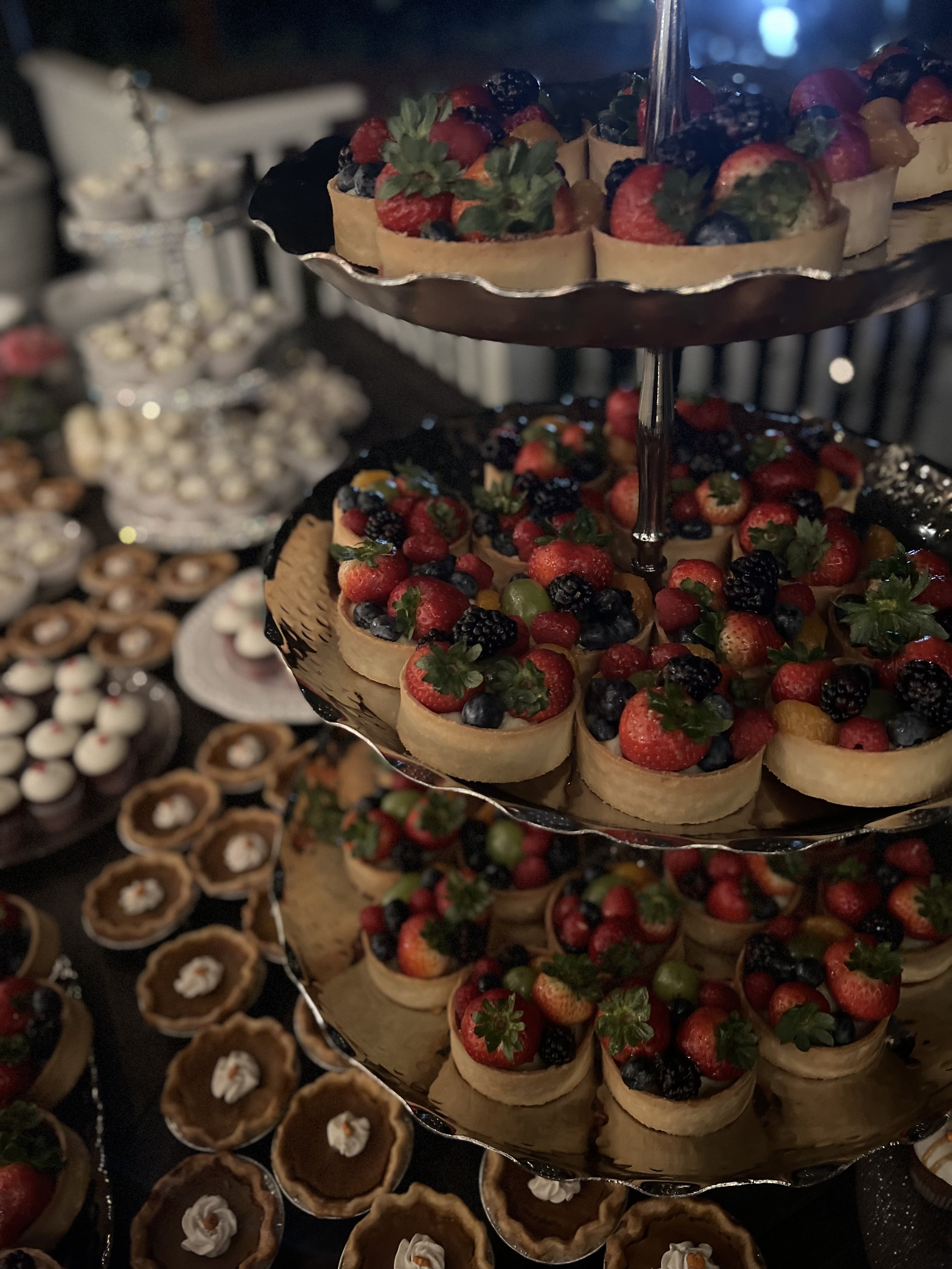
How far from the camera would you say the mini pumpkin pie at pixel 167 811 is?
2551 millimetres

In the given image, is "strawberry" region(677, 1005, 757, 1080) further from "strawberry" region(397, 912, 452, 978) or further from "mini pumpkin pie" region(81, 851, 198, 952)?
"mini pumpkin pie" region(81, 851, 198, 952)

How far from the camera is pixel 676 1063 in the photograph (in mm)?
1609

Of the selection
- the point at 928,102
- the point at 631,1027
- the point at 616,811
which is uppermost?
the point at 928,102

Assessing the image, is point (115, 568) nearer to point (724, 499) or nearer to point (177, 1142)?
point (177, 1142)

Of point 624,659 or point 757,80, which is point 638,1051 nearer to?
point 624,659

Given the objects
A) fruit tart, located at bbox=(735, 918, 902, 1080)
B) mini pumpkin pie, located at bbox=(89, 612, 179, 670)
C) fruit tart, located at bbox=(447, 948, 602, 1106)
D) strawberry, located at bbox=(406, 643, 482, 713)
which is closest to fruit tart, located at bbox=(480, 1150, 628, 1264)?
fruit tart, located at bbox=(447, 948, 602, 1106)

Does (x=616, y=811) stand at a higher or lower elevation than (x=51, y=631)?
higher

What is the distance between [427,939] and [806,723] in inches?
34.4

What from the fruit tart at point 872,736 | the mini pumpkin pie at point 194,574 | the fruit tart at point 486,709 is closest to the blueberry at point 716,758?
the fruit tart at point 872,736

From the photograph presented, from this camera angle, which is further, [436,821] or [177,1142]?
[436,821]

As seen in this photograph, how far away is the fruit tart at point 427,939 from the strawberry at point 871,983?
0.69 metres

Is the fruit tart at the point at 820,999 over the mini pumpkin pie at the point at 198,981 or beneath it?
over

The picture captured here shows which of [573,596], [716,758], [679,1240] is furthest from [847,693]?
[679,1240]

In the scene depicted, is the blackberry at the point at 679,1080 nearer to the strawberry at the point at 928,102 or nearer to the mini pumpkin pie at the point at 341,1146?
the mini pumpkin pie at the point at 341,1146
